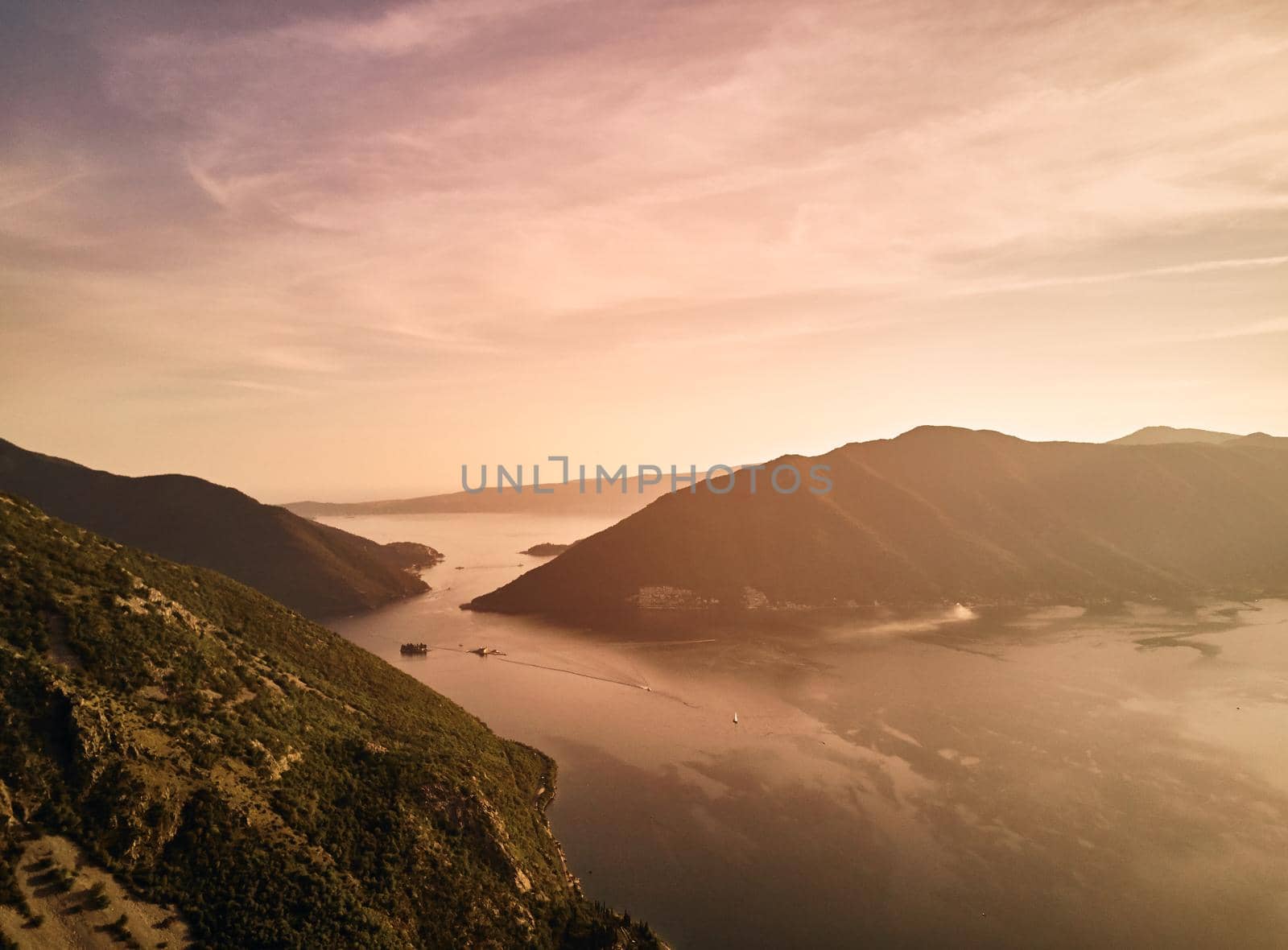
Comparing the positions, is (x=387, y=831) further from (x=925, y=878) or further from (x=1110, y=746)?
(x=1110, y=746)

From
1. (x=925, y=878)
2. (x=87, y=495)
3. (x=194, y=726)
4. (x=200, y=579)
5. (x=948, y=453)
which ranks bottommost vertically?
(x=925, y=878)

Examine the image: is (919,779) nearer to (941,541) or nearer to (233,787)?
(233,787)

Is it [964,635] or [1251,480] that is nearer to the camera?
[964,635]

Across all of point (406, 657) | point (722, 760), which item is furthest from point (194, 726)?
point (406, 657)

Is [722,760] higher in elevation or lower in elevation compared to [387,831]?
lower

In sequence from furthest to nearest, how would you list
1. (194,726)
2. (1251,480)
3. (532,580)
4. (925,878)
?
Answer: (1251,480)
(532,580)
(925,878)
(194,726)

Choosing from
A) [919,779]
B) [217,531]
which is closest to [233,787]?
[919,779]
